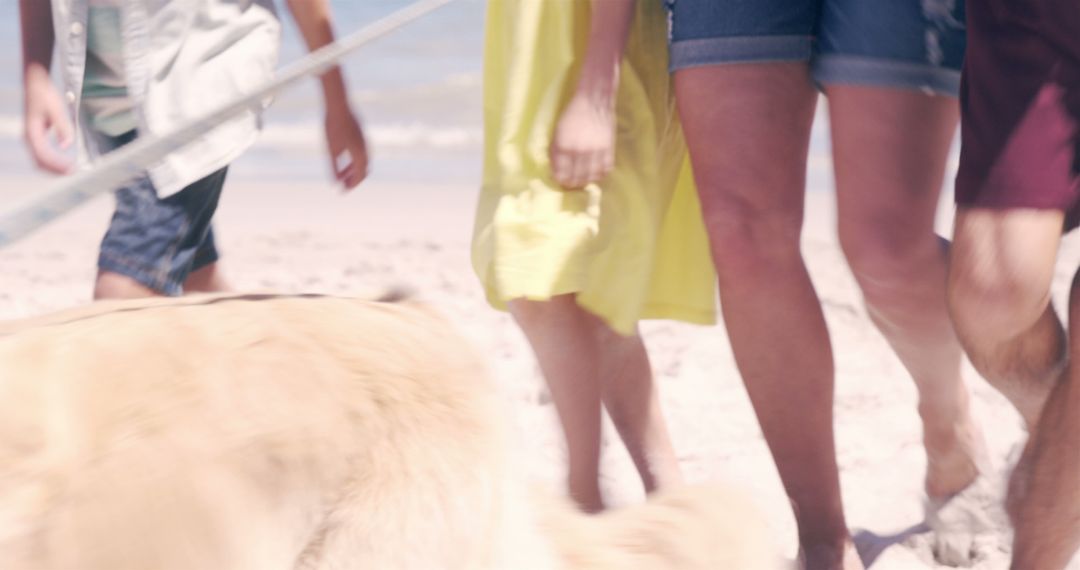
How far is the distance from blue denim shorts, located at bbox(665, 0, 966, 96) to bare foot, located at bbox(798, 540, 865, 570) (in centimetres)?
89

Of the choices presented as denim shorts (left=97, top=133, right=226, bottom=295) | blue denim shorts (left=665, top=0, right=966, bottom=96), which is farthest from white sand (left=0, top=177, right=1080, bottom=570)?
blue denim shorts (left=665, top=0, right=966, bottom=96)

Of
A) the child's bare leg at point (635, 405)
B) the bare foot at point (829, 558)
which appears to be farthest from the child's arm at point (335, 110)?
the bare foot at point (829, 558)

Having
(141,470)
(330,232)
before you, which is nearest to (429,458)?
(141,470)

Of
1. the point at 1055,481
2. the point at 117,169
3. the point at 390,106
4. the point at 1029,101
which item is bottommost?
the point at 390,106

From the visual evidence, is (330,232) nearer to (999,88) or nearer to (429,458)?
(999,88)

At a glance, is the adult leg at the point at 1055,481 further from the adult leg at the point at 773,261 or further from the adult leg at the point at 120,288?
the adult leg at the point at 120,288

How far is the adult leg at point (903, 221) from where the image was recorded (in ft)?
7.76

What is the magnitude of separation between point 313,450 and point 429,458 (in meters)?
0.13

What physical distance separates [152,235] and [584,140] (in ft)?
2.91

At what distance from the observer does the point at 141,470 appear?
1.11m

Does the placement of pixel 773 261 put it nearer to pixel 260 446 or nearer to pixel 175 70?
pixel 175 70

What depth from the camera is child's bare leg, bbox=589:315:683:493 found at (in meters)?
2.81

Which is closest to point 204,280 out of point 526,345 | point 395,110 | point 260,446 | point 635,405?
point 635,405

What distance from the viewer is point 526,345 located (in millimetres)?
4422
